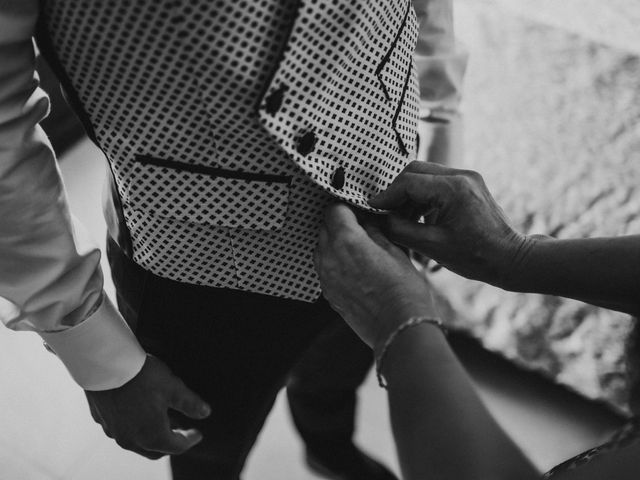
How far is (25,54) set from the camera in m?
0.55

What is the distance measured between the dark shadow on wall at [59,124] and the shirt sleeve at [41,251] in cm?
144

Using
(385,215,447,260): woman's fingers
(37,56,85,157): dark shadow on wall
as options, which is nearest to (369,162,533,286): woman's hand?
(385,215,447,260): woman's fingers

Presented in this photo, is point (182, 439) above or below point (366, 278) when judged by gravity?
below

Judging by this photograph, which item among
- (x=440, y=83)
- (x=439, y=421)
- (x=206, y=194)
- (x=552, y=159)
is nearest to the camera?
(x=439, y=421)

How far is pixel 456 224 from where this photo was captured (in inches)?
27.5

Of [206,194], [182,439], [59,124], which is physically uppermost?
[206,194]

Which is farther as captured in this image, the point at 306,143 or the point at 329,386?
the point at 329,386

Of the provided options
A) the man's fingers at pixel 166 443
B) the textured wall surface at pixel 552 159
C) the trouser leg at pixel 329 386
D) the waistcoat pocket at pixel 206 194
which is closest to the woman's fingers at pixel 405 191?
the waistcoat pocket at pixel 206 194

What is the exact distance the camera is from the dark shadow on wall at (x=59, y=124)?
6.47 ft

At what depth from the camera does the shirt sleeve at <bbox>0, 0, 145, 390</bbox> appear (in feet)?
1.84

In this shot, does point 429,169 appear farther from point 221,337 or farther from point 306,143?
point 221,337

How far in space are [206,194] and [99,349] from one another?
264 mm

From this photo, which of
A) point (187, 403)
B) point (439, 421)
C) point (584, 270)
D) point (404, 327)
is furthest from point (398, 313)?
point (187, 403)

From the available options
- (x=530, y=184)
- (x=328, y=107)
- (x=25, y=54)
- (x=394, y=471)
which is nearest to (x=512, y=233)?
(x=328, y=107)
